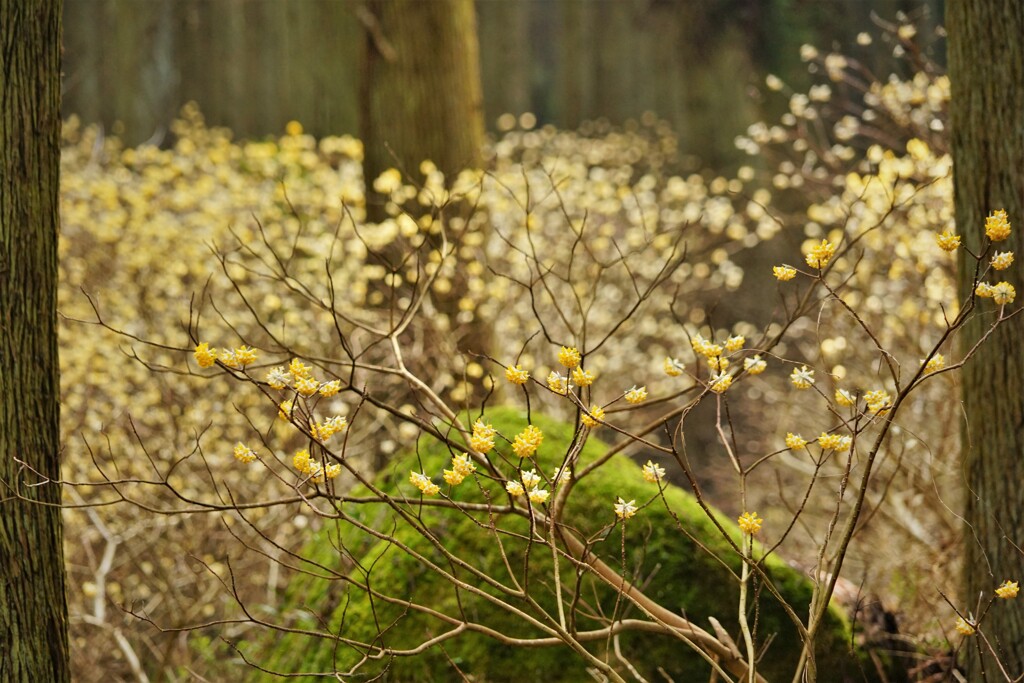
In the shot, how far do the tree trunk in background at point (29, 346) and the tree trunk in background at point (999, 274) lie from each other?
2.35m

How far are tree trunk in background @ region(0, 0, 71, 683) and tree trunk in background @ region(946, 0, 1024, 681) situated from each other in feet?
7.71

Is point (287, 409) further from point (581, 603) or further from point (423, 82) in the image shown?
point (423, 82)

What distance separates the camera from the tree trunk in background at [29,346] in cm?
229

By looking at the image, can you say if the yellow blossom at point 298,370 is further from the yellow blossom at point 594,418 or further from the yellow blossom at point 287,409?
the yellow blossom at point 594,418

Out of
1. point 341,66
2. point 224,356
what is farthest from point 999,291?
point 341,66

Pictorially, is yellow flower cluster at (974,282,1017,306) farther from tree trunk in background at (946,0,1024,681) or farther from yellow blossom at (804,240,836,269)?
tree trunk in background at (946,0,1024,681)

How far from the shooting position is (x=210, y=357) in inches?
81.6

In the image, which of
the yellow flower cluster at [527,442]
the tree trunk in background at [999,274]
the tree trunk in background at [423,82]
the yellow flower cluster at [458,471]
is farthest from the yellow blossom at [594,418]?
the tree trunk in background at [423,82]

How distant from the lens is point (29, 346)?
2.33 metres

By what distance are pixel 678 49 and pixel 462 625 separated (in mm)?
8901

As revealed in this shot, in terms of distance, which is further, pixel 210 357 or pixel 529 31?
→ pixel 529 31

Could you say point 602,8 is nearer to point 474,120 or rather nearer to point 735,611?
point 474,120

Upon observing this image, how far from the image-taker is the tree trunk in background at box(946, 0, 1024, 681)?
2.63 m

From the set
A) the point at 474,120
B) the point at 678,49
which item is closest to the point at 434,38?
the point at 474,120
